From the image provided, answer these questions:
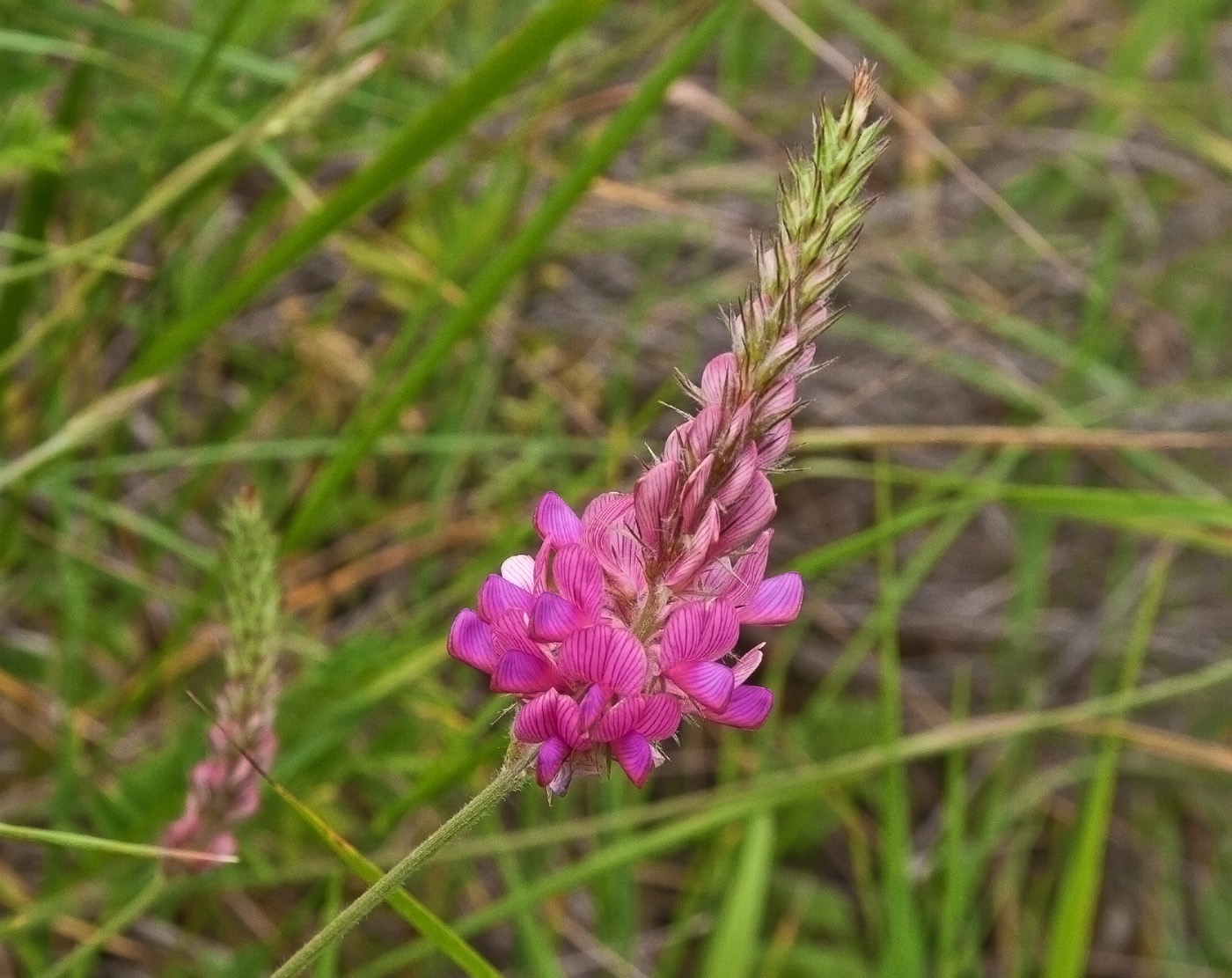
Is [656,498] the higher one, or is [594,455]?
[594,455]

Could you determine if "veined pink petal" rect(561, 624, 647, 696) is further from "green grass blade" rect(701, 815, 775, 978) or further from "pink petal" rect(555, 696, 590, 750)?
"green grass blade" rect(701, 815, 775, 978)

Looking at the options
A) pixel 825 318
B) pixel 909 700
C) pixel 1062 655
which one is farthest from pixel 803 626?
pixel 825 318

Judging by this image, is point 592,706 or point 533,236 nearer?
point 592,706

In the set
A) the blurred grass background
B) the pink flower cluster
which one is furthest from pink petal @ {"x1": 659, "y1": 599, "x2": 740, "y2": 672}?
the blurred grass background

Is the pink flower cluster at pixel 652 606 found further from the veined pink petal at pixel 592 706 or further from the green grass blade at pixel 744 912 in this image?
the green grass blade at pixel 744 912

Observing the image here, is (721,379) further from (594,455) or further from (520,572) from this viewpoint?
(594,455)

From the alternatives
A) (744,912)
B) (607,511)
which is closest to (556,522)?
(607,511)
